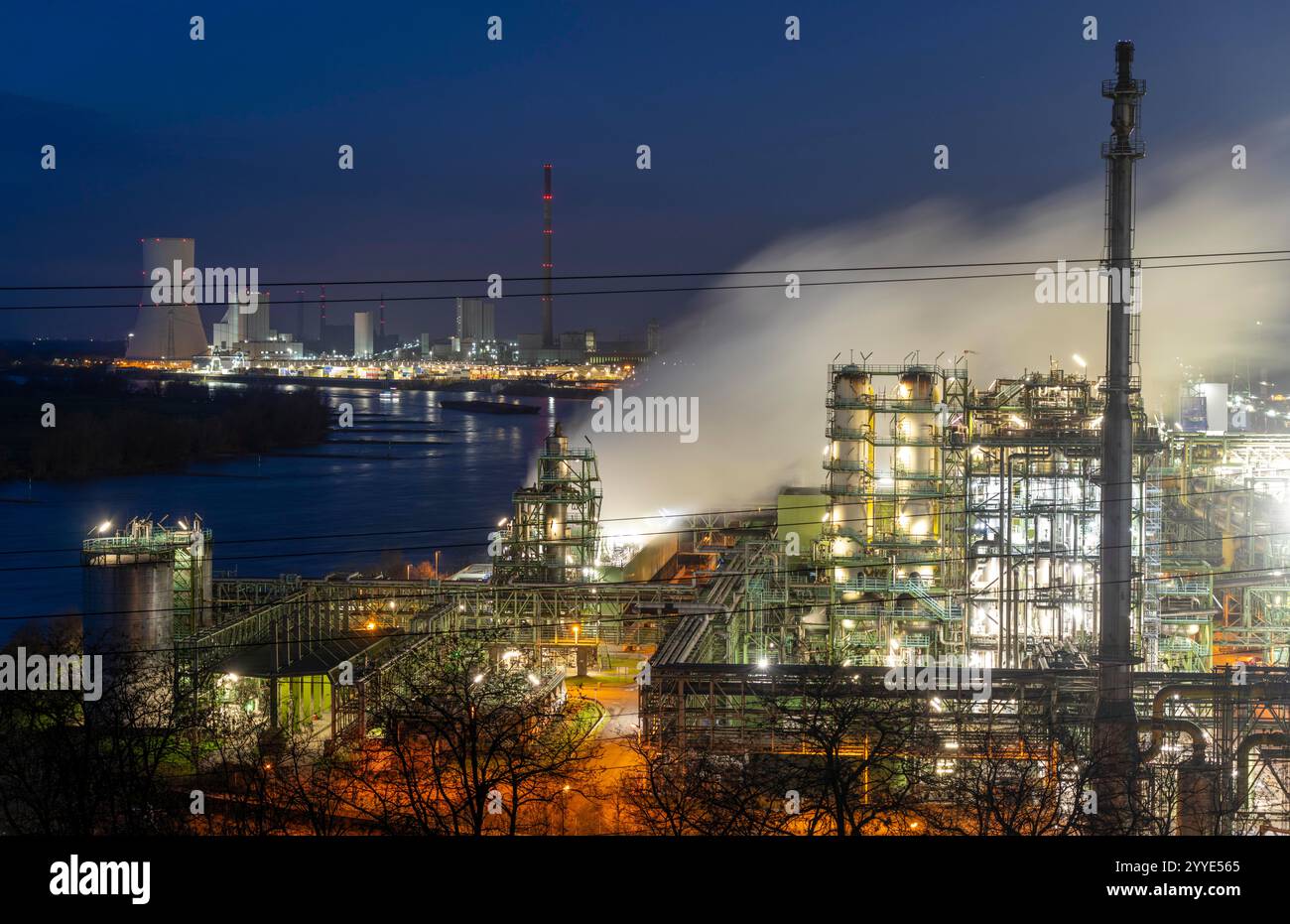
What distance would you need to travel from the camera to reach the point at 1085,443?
10.9m

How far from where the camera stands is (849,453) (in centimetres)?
1383

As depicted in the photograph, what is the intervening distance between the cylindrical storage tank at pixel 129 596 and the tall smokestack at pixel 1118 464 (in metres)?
8.93

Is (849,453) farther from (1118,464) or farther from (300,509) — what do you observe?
(300,509)

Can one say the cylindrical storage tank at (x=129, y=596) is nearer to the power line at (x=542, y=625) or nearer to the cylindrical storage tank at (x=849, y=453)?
the power line at (x=542, y=625)

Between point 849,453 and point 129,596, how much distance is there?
8172 millimetres

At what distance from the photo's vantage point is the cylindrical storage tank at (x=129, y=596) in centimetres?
1154

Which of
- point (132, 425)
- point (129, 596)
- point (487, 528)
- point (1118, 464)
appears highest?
point (132, 425)

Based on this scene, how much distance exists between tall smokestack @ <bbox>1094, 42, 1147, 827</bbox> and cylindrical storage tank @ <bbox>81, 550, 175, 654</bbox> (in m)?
8.93

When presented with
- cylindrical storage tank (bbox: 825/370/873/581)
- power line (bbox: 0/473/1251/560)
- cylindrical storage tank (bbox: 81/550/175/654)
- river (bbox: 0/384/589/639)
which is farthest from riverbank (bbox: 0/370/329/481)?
cylindrical storage tank (bbox: 825/370/873/581)

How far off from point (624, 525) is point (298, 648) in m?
11.4

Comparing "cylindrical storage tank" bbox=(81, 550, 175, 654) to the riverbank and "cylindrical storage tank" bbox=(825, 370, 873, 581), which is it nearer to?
"cylindrical storage tank" bbox=(825, 370, 873, 581)

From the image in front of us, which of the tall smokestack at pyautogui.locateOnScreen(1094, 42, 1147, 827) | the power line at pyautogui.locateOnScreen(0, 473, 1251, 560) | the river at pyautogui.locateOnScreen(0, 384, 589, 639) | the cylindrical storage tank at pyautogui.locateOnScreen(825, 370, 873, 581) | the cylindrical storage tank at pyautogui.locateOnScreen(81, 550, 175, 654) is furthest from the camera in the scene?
the river at pyautogui.locateOnScreen(0, 384, 589, 639)

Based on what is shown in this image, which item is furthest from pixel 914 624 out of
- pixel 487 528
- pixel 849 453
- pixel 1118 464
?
pixel 487 528

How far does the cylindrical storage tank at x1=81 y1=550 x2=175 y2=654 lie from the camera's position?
37.9 ft
